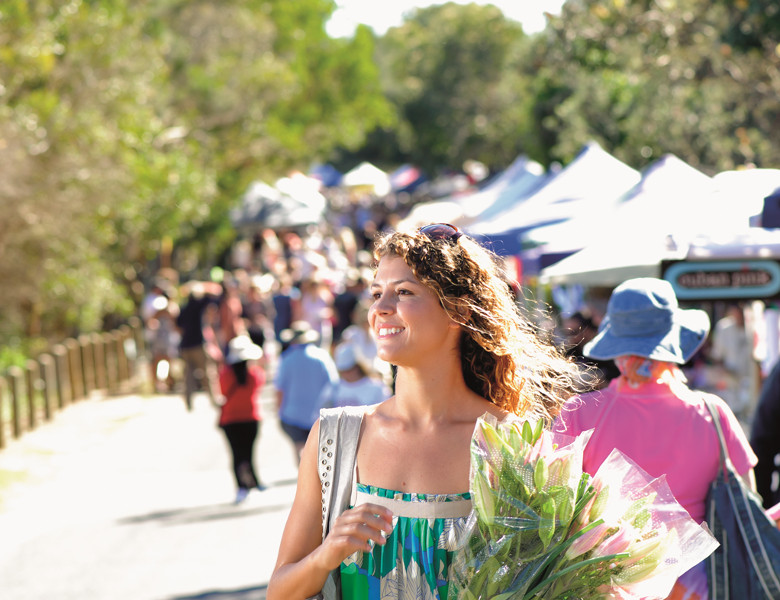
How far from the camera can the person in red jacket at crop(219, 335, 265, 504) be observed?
10.1 meters

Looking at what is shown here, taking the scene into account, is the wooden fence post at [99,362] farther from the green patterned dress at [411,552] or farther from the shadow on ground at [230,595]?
the green patterned dress at [411,552]

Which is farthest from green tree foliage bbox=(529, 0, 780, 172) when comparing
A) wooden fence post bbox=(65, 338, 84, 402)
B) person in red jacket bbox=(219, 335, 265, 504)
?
wooden fence post bbox=(65, 338, 84, 402)

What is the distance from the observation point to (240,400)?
10.2 meters

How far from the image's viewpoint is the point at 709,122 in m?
19.6

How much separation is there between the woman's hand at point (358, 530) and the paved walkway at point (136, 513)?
215 inches

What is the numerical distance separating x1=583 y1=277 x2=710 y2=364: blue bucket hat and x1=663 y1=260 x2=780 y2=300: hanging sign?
8.89 ft

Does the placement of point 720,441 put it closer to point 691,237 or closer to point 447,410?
point 447,410

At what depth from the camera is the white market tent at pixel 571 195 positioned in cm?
1170

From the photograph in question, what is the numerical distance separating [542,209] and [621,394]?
8401 mm

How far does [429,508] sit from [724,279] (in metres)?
4.95

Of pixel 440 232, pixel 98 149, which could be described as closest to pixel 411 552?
pixel 440 232

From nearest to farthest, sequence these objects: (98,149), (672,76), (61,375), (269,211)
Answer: (672,76) → (61,375) → (98,149) → (269,211)

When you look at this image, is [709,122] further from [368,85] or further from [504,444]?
[368,85]

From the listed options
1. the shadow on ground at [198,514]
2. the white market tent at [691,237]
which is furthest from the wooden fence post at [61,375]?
the white market tent at [691,237]
